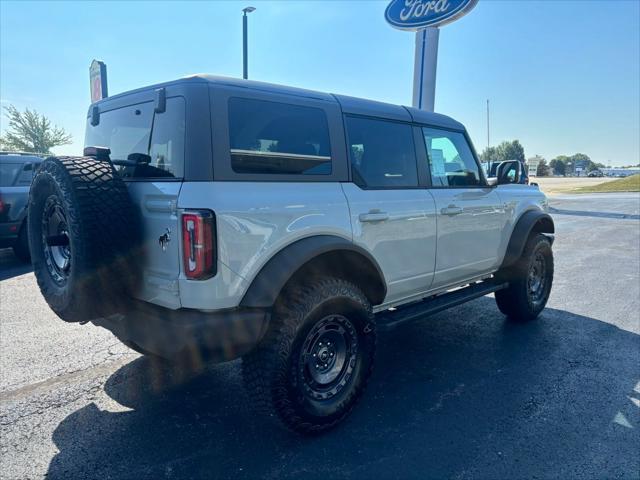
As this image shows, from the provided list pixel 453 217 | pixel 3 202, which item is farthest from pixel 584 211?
pixel 3 202

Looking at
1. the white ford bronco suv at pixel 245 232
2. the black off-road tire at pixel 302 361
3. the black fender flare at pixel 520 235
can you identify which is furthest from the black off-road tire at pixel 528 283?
the black off-road tire at pixel 302 361

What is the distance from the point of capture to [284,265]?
7.99 ft

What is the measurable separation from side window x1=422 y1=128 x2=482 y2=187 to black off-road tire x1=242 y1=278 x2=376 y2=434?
1.55m

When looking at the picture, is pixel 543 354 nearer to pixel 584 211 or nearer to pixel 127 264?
pixel 127 264

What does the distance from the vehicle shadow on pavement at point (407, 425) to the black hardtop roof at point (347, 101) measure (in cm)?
212

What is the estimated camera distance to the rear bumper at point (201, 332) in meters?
2.22

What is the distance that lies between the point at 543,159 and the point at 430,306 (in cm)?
10598

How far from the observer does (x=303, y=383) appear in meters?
2.59

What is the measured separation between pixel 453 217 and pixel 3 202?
7.19 metres

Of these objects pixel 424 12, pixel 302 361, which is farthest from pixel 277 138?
pixel 424 12

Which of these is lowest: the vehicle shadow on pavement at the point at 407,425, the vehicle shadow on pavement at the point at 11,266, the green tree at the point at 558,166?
the vehicle shadow on pavement at the point at 407,425

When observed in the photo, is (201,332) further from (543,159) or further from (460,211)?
(543,159)

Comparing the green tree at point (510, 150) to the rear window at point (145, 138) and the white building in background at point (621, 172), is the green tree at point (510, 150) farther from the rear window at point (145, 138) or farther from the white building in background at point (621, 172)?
the rear window at point (145, 138)

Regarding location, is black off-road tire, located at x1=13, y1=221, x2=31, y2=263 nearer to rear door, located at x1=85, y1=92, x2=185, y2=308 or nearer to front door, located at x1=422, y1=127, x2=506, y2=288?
rear door, located at x1=85, y1=92, x2=185, y2=308
